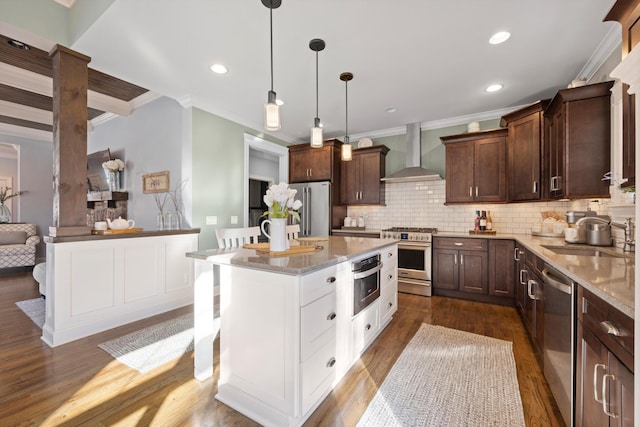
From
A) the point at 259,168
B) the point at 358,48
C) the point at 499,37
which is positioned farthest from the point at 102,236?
the point at 499,37

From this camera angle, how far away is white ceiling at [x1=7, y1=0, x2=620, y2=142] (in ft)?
6.53

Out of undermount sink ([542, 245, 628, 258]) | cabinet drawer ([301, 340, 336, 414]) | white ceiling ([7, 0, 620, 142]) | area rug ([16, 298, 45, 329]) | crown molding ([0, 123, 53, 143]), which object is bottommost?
area rug ([16, 298, 45, 329])

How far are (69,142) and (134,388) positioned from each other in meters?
2.32

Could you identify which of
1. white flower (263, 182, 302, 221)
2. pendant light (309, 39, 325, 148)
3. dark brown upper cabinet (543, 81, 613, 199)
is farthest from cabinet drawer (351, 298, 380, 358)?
dark brown upper cabinet (543, 81, 613, 199)

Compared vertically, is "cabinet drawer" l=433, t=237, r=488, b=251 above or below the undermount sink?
below

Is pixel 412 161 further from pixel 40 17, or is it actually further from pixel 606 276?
pixel 40 17

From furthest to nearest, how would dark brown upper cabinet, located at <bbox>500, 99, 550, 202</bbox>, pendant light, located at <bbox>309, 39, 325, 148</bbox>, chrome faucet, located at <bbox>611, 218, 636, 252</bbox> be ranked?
dark brown upper cabinet, located at <bbox>500, 99, 550, 202</bbox>
pendant light, located at <bbox>309, 39, 325, 148</bbox>
chrome faucet, located at <bbox>611, 218, 636, 252</bbox>

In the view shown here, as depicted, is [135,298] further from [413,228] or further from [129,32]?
[413,228]

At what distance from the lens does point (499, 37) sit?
7.48 ft

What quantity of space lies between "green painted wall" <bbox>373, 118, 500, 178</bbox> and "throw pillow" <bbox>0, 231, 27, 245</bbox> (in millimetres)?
7319

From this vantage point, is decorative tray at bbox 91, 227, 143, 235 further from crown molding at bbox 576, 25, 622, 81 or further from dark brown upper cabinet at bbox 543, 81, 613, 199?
crown molding at bbox 576, 25, 622, 81

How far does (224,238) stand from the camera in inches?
102

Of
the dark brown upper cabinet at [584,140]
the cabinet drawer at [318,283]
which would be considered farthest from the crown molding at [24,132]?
the dark brown upper cabinet at [584,140]

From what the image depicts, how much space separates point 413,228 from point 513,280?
5.09ft
